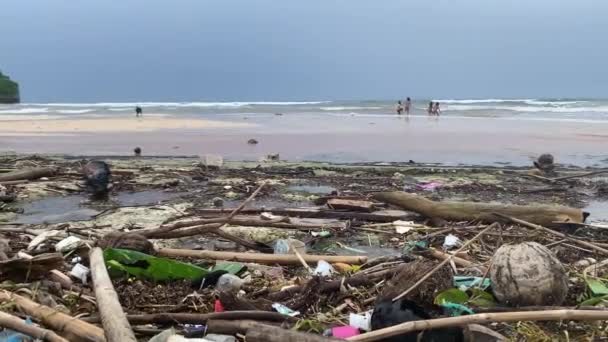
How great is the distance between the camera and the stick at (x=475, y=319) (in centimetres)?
312

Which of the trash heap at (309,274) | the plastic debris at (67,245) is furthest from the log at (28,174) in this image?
the plastic debris at (67,245)

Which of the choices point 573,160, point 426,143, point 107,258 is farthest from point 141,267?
point 426,143

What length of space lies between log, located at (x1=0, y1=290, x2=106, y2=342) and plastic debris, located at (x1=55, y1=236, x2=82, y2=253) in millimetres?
1486

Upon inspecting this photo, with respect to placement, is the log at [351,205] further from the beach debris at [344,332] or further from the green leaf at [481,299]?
the beach debris at [344,332]

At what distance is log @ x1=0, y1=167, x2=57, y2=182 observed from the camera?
10180 mm

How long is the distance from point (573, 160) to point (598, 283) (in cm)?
1351

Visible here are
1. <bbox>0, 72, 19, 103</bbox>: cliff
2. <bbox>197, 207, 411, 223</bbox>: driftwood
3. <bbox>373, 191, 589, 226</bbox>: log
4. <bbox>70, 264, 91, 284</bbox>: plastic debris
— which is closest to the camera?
<bbox>70, 264, 91, 284</bbox>: plastic debris

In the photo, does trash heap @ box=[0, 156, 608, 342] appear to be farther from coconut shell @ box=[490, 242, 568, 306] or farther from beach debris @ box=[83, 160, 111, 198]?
beach debris @ box=[83, 160, 111, 198]

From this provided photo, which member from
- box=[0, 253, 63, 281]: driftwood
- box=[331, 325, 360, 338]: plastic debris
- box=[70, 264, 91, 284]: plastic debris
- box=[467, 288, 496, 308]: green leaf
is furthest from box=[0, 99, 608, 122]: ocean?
box=[0, 253, 63, 281]: driftwood

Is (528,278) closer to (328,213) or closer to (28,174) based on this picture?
(328,213)

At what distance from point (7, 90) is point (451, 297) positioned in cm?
8424

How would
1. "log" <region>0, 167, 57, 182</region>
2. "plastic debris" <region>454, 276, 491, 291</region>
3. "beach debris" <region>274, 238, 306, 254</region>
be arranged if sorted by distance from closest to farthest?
"plastic debris" <region>454, 276, 491, 291</region> < "beach debris" <region>274, 238, 306, 254</region> < "log" <region>0, 167, 57, 182</region>

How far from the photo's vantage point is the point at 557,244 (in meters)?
5.56

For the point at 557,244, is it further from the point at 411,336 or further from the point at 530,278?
the point at 411,336
